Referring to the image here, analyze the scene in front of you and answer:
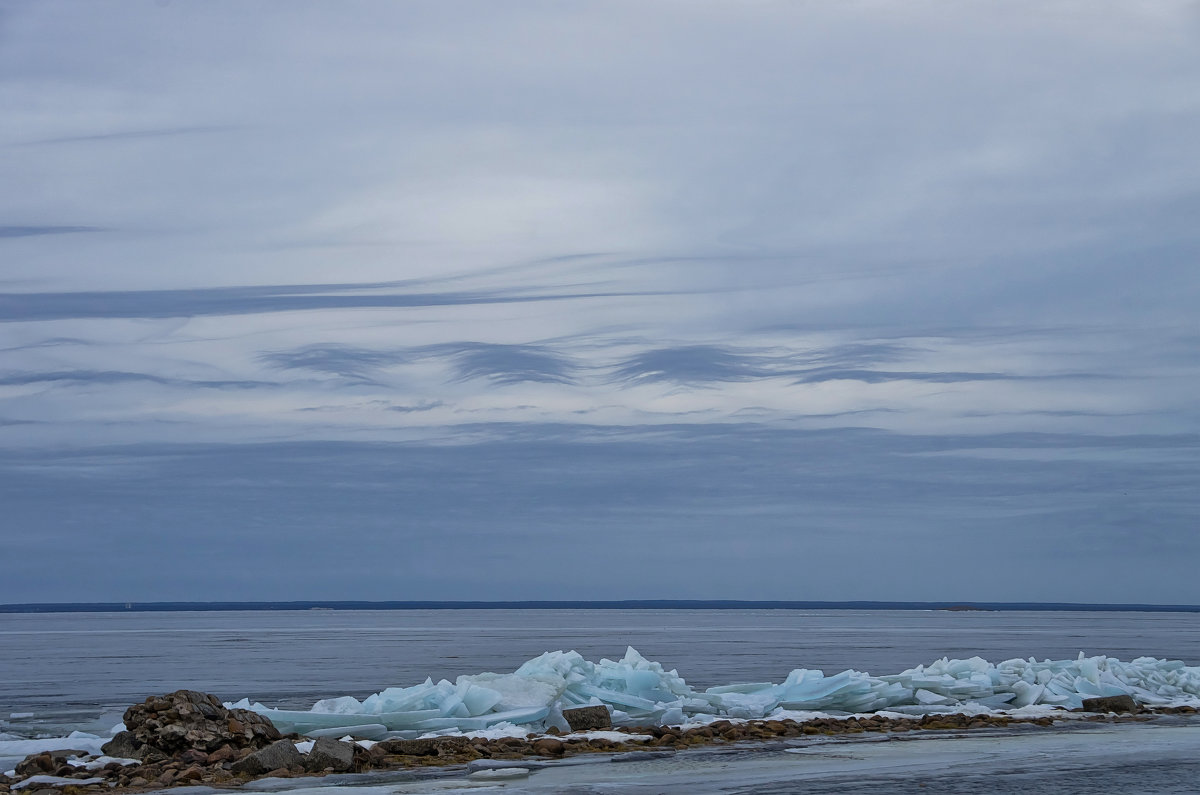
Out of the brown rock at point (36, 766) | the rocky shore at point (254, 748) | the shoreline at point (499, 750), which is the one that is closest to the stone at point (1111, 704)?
the shoreline at point (499, 750)

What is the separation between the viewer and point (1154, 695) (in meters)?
20.2

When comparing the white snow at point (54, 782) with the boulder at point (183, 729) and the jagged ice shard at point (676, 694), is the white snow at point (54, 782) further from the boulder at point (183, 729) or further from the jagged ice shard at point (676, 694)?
the jagged ice shard at point (676, 694)

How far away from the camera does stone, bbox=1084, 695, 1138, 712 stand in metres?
17.9

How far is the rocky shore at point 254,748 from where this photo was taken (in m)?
11.0

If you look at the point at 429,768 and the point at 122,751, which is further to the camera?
the point at 122,751

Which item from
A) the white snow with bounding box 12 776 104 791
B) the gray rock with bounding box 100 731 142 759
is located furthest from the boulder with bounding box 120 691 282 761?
the white snow with bounding box 12 776 104 791

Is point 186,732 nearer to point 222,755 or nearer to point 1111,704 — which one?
point 222,755

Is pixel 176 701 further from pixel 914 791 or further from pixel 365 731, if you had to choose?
pixel 914 791

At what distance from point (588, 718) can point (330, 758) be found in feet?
13.8

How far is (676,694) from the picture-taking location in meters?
17.6

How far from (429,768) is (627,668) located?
259 inches

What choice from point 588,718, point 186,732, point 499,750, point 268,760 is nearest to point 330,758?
point 268,760

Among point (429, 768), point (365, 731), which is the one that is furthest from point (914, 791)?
point (365, 731)

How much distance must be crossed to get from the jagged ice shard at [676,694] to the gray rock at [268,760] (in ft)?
8.16
